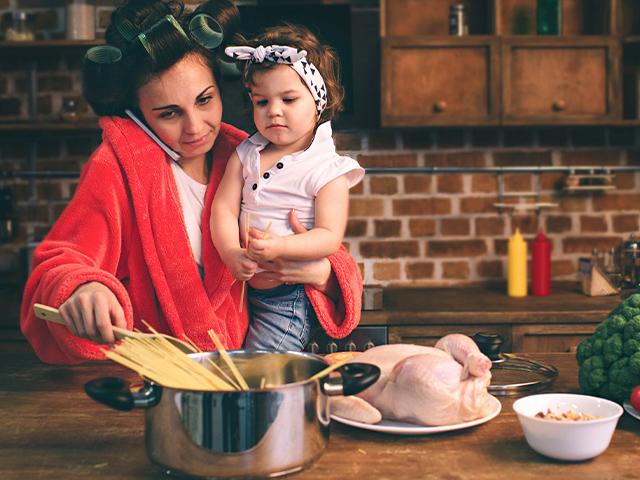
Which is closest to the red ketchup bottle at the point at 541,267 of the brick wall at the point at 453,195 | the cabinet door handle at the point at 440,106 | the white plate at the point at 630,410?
the brick wall at the point at 453,195

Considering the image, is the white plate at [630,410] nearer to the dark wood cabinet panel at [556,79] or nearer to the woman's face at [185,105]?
the woman's face at [185,105]

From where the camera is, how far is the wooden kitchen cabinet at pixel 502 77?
3006 millimetres

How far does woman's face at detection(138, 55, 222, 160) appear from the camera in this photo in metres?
1.62


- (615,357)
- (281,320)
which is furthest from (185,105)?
(615,357)

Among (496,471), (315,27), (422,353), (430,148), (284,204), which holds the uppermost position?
(315,27)

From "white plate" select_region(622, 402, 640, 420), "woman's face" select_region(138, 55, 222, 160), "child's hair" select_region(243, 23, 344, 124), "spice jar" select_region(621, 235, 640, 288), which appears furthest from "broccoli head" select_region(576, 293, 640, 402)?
"spice jar" select_region(621, 235, 640, 288)

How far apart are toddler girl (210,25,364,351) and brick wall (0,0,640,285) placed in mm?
1584

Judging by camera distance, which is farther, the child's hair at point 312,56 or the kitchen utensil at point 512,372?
the child's hair at point 312,56

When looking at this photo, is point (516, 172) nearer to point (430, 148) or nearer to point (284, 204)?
point (430, 148)

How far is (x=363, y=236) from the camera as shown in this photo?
11.0ft

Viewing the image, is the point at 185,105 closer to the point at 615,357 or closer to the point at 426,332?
the point at 615,357

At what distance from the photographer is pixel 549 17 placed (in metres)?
3.12

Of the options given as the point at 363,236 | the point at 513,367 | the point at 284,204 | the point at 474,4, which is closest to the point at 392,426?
the point at 513,367

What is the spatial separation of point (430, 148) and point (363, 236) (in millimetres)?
493
